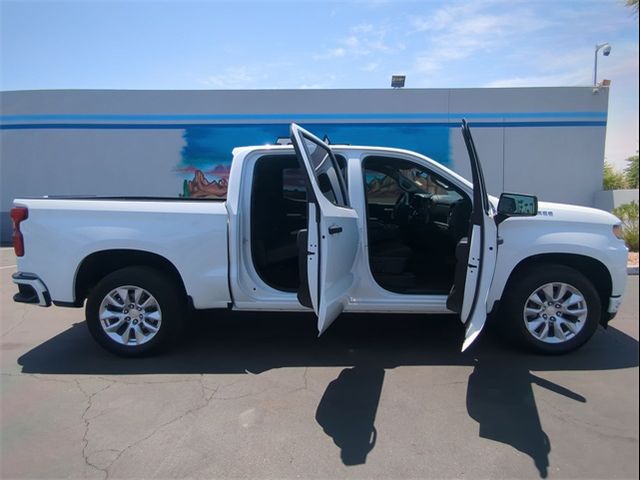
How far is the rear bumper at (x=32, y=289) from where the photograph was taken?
425 centimetres

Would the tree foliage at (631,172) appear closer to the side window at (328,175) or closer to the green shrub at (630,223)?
the green shrub at (630,223)

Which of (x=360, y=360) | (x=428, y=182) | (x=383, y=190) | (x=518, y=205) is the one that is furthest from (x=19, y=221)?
(x=518, y=205)

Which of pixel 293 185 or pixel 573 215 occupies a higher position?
pixel 293 185

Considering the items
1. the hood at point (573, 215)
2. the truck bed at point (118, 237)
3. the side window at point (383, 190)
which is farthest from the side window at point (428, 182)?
the truck bed at point (118, 237)

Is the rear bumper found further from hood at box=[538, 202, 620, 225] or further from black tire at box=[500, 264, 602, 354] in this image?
hood at box=[538, 202, 620, 225]

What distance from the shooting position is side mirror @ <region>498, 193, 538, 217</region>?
389cm

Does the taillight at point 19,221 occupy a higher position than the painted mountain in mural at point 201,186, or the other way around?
the painted mountain in mural at point 201,186

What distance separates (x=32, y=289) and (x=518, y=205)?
4379 mm

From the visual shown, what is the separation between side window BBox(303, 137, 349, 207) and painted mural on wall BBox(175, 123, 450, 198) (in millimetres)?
9402

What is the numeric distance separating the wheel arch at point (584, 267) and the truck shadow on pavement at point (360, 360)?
56cm

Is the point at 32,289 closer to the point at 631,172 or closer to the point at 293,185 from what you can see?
the point at 293,185

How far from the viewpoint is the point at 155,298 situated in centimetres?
425

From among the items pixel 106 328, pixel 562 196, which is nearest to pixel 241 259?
pixel 106 328

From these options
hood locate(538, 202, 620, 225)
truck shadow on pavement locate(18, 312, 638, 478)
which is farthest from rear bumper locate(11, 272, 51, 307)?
hood locate(538, 202, 620, 225)
